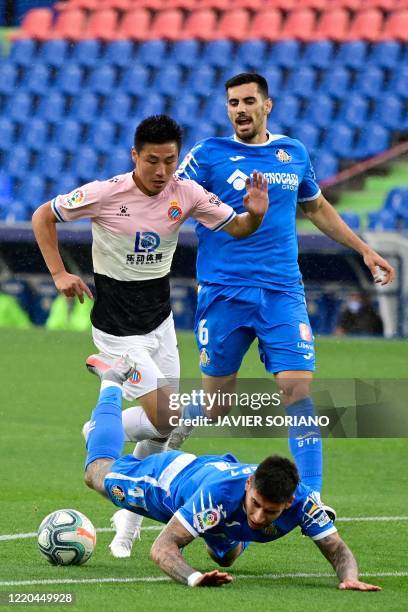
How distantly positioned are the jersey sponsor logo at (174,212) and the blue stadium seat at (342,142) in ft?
53.3

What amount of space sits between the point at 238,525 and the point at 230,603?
373 millimetres

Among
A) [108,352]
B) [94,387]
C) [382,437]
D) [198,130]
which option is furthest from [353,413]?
[198,130]

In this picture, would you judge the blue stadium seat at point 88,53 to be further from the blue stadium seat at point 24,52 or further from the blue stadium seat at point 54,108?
the blue stadium seat at point 24,52

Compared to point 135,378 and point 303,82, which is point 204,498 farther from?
point 303,82

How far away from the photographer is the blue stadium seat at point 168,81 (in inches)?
987

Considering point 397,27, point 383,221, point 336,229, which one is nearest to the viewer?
point 336,229

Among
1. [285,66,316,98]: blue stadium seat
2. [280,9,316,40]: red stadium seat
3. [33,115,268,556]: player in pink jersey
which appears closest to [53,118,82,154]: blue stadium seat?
[285,66,316,98]: blue stadium seat

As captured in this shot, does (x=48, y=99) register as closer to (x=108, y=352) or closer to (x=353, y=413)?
(x=353, y=413)

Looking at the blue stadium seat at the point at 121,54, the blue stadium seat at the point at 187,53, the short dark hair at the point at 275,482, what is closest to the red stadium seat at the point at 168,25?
the blue stadium seat at the point at 187,53

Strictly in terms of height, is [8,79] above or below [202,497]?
above

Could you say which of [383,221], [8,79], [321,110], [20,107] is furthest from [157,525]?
[8,79]

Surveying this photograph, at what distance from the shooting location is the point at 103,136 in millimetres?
24875

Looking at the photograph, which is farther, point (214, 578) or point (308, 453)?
point (308, 453)

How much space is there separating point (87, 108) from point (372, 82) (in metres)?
5.63
